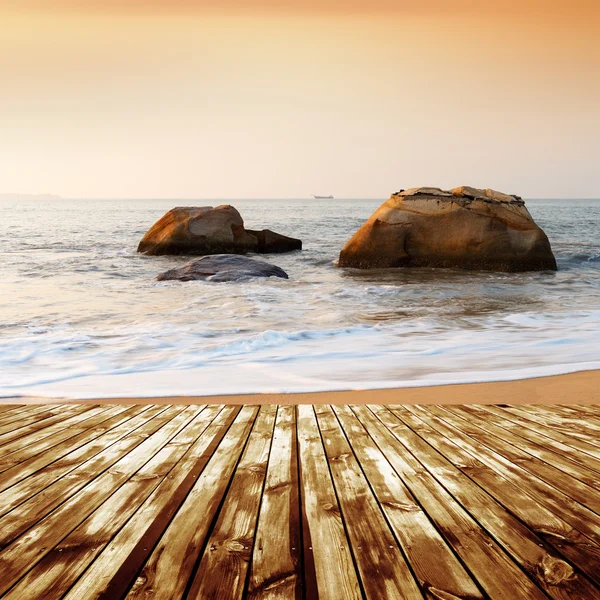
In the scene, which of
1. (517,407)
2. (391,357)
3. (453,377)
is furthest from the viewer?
(391,357)

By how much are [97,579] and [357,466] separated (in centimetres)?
133

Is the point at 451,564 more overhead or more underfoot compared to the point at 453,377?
more overhead

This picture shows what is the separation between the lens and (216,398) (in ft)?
16.3

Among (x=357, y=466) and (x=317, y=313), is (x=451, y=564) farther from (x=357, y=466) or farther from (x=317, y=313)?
(x=317, y=313)

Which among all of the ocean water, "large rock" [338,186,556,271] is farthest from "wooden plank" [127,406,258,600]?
"large rock" [338,186,556,271]

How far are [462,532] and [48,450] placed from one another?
2177mm

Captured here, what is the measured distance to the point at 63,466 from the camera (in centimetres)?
273

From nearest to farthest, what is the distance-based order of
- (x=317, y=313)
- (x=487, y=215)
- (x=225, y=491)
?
(x=225, y=491), (x=317, y=313), (x=487, y=215)

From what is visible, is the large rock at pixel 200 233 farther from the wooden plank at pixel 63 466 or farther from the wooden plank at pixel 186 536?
the wooden plank at pixel 186 536

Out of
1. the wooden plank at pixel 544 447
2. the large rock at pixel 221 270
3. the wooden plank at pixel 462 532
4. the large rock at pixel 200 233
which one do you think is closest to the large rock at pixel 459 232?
the large rock at pixel 221 270

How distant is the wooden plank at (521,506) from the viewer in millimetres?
1797

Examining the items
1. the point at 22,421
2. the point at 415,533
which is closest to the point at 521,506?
the point at 415,533

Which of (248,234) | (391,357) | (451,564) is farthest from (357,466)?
(248,234)

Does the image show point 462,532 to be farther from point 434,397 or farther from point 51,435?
point 434,397
